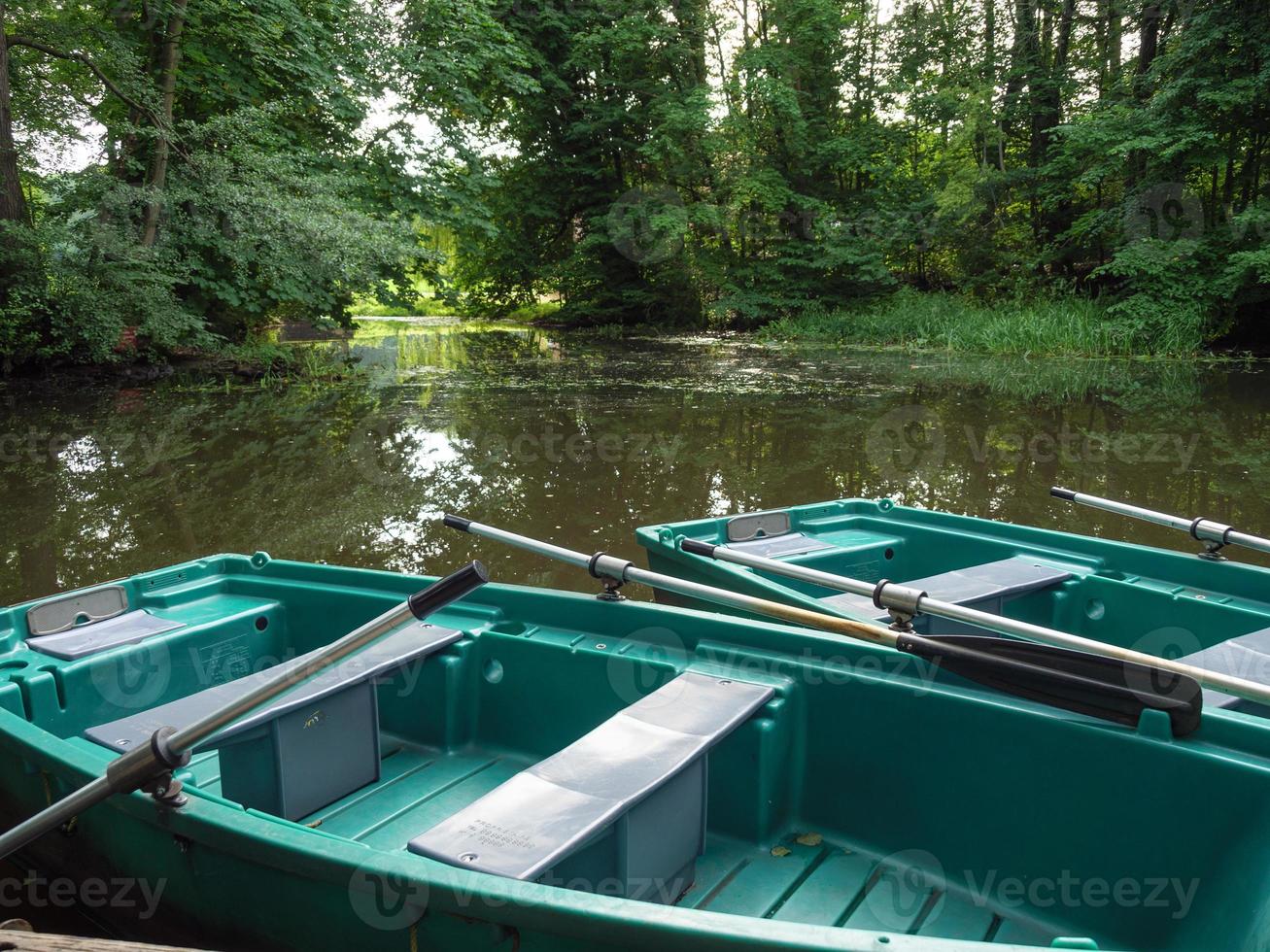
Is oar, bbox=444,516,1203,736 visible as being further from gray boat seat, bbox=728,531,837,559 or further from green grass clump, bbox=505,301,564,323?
green grass clump, bbox=505,301,564,323

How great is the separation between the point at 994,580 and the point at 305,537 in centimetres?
391

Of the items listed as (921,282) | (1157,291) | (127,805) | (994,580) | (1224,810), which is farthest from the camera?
(921,282)

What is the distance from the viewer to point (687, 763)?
1.88 meters

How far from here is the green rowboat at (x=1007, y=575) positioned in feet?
9.89

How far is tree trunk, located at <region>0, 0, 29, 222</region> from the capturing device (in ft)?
33.0

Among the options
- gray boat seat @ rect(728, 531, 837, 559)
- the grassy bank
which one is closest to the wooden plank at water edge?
gray boat seat @ rect(728, 531, 837, 559)

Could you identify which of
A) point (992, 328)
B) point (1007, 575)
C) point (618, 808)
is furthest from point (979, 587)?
point (992, 328)

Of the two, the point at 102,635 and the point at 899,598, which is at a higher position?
the point at 899,598

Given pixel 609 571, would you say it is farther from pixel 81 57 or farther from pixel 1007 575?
pixel 81 57

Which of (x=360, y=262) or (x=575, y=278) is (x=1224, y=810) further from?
(x=575, y=278)

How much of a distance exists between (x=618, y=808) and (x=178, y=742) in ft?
2.75

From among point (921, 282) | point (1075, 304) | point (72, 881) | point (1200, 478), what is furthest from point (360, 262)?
point (921, 282)

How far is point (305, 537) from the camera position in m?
5.43

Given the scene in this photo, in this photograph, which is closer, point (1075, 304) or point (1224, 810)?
point (1224, 810)
